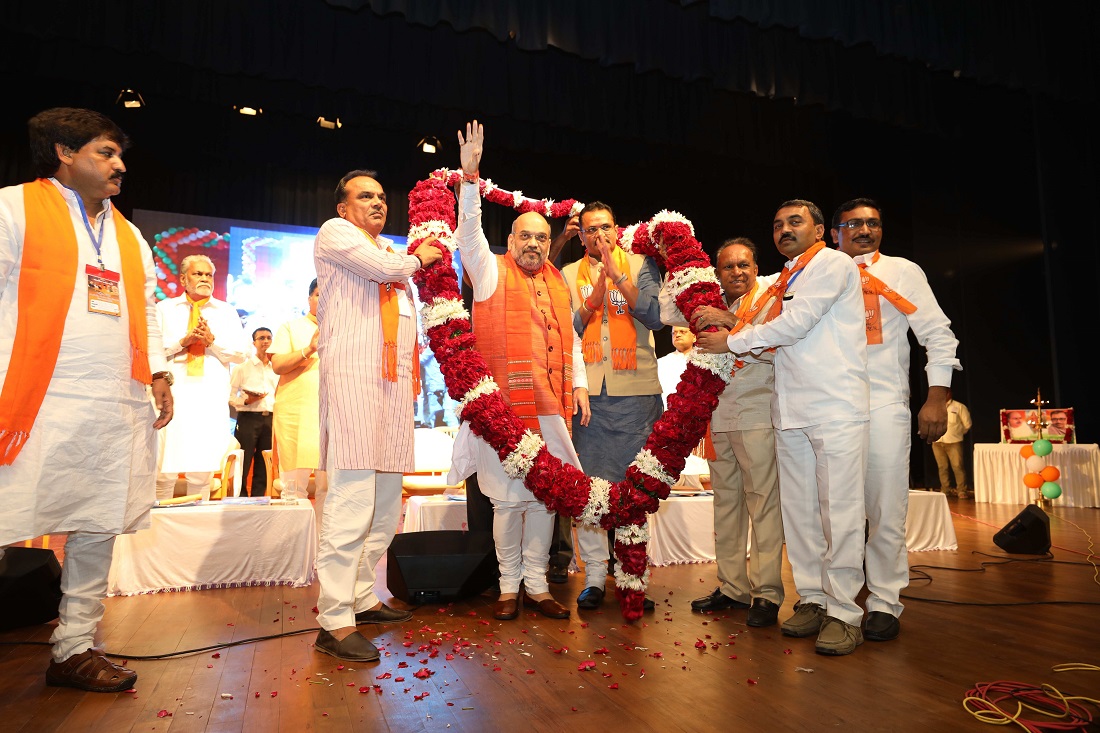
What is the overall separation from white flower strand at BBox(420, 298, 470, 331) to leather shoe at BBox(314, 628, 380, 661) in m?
1.60

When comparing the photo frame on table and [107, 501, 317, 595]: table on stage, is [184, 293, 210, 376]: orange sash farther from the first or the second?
the photo frame on table

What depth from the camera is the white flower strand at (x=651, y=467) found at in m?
3.70

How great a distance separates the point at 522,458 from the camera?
362cm

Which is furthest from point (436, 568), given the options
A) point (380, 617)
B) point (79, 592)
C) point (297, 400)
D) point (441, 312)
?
point (297, 400)

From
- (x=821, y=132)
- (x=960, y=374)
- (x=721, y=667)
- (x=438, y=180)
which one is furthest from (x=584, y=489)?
(x=960, y=374)

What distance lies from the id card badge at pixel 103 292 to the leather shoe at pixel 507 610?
2.11m

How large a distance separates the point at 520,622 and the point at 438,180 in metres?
2.38

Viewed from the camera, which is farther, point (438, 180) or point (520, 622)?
point (438, 180)

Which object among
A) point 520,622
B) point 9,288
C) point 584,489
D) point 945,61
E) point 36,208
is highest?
point 945,61

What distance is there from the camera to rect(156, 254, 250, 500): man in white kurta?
5.49 metres

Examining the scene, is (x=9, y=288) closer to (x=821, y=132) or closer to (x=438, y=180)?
(x=438, y=180)

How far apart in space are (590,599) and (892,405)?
174 cm

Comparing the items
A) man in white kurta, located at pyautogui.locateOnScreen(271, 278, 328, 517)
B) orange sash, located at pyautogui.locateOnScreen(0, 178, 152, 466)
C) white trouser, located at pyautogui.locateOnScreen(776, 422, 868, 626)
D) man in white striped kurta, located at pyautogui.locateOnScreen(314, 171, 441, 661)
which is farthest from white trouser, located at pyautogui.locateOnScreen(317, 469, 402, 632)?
man in white kurta, located at pyautogui.locateOnScreen(271, 278, 328, 517)

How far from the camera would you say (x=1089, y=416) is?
10.3 m
